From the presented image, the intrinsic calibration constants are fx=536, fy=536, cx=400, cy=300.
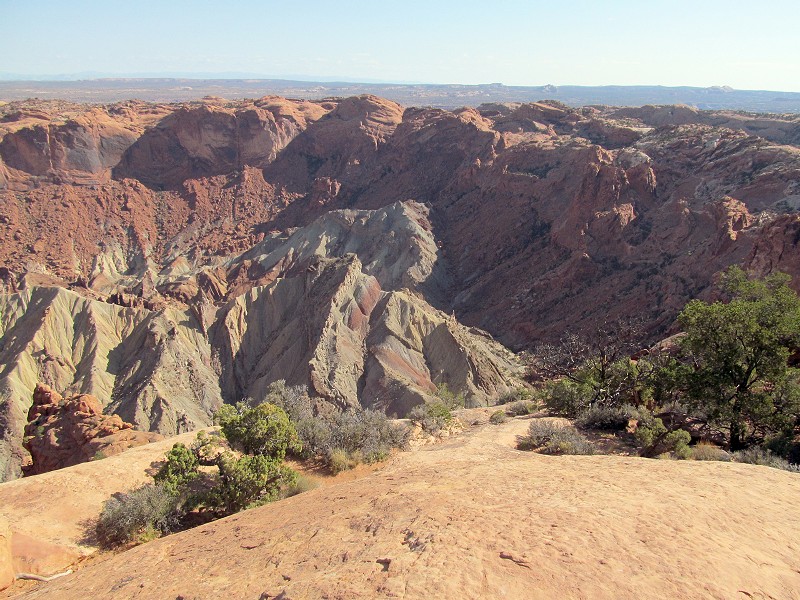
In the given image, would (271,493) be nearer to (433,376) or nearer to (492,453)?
(492,453)

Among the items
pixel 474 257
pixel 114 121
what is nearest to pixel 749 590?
pixel 474 257

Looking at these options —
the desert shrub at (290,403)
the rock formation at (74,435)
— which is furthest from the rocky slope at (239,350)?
the desert shrub at (290,403)

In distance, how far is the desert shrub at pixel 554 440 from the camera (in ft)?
47.1

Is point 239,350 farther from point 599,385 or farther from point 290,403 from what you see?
point 599,385

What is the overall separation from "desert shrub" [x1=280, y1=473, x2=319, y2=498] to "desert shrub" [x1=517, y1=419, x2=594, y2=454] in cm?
620

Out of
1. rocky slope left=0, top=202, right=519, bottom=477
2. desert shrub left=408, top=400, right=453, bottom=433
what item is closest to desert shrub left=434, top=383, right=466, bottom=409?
rocky slope left=0, top=202, right=519, bottom=477

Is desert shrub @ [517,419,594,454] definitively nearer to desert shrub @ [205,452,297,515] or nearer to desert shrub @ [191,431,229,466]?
desert shrub @ [205,452,297,515]

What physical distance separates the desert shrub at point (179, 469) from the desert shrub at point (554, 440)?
897 centimetres

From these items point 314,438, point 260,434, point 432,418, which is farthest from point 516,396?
point 260,434

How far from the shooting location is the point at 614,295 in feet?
147

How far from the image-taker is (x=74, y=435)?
21578 mm

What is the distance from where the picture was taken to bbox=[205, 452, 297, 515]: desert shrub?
12.2 meters

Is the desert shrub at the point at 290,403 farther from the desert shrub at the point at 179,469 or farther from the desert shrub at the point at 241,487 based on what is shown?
the desert shrub at the point at 241,487

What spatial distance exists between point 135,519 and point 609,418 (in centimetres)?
1318
